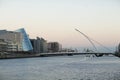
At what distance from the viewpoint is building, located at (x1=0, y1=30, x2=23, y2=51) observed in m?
77.5

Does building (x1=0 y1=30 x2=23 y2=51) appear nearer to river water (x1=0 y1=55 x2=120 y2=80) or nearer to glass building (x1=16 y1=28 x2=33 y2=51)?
glass building (x1=16 y1=28 x2=33 y2=51)

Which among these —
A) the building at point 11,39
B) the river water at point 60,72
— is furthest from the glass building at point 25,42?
the river water at point 60,72

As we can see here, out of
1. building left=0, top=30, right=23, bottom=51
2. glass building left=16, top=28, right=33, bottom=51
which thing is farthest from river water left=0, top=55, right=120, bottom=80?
glass building left=16, top=28, right=33, bottom=51

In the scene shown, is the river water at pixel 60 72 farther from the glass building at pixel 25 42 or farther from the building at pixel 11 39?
the glass building at pixel 25 42

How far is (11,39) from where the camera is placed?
78.9 meters

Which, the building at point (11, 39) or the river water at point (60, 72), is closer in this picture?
the river water at point (60, 72)

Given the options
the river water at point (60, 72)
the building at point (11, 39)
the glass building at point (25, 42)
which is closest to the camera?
the river water at point (60, 72)

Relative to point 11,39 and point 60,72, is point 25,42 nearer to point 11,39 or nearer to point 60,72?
point 11,39

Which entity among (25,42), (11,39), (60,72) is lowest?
(60,72)

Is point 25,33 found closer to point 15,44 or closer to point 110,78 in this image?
point 15,44

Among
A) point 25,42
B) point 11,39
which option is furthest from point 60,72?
point 25,42

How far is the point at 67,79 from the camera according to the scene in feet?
54.2

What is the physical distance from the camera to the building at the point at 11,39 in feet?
254

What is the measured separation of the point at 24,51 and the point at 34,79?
6500cm
